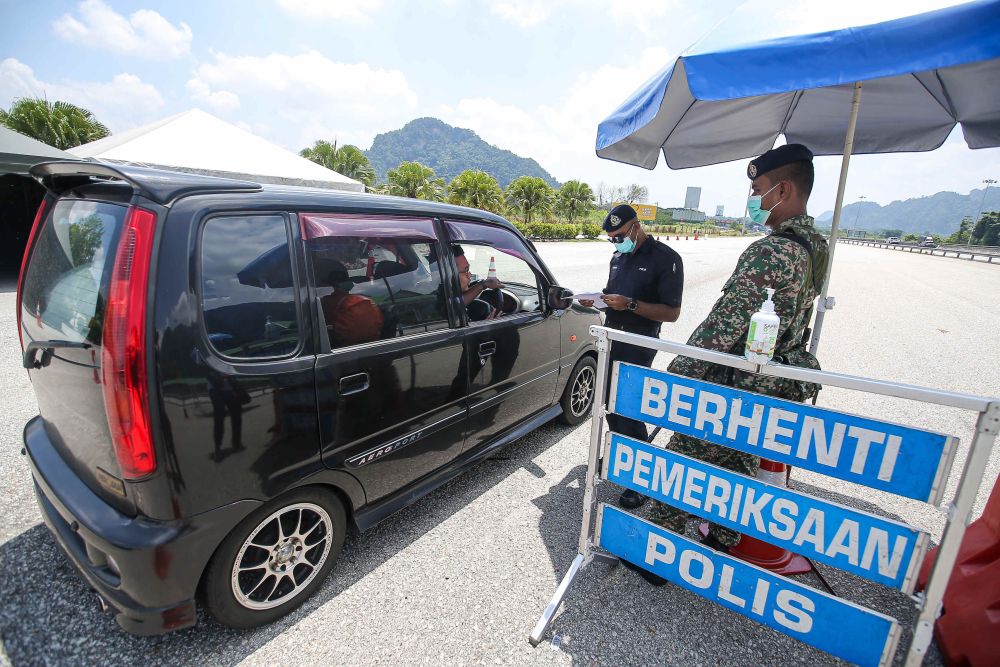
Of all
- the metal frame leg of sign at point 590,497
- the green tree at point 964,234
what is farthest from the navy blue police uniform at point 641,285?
the green tree at point 964,234

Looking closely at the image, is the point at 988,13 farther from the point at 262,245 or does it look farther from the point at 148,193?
the point at 148,193

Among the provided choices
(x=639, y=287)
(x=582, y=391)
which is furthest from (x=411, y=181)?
(x=639, y=287)

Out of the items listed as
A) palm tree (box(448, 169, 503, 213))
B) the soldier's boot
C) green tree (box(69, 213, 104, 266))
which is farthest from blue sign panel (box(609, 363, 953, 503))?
palm tree (box(448, 169, 503, 213))

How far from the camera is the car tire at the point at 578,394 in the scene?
3.89 meters

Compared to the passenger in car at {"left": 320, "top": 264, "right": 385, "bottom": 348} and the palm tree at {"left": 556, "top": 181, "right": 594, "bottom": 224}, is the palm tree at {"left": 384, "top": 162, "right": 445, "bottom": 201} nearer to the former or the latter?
the palm tree at {"left": 556, "top": 181, "right": 594, "bottom": 224}

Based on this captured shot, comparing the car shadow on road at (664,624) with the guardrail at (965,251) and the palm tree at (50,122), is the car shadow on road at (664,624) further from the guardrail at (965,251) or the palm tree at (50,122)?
the guardrail at (965,251)

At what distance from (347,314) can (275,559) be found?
1.12 meters

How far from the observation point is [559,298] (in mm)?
3326

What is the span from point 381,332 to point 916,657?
2.41 m

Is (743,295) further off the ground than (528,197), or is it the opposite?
(528,197)

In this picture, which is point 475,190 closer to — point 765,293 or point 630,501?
point 630,501

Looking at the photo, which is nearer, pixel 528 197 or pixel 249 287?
pixel 249 287

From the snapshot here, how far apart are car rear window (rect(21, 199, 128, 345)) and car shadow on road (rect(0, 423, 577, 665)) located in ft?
3.21

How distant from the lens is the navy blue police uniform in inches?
127
